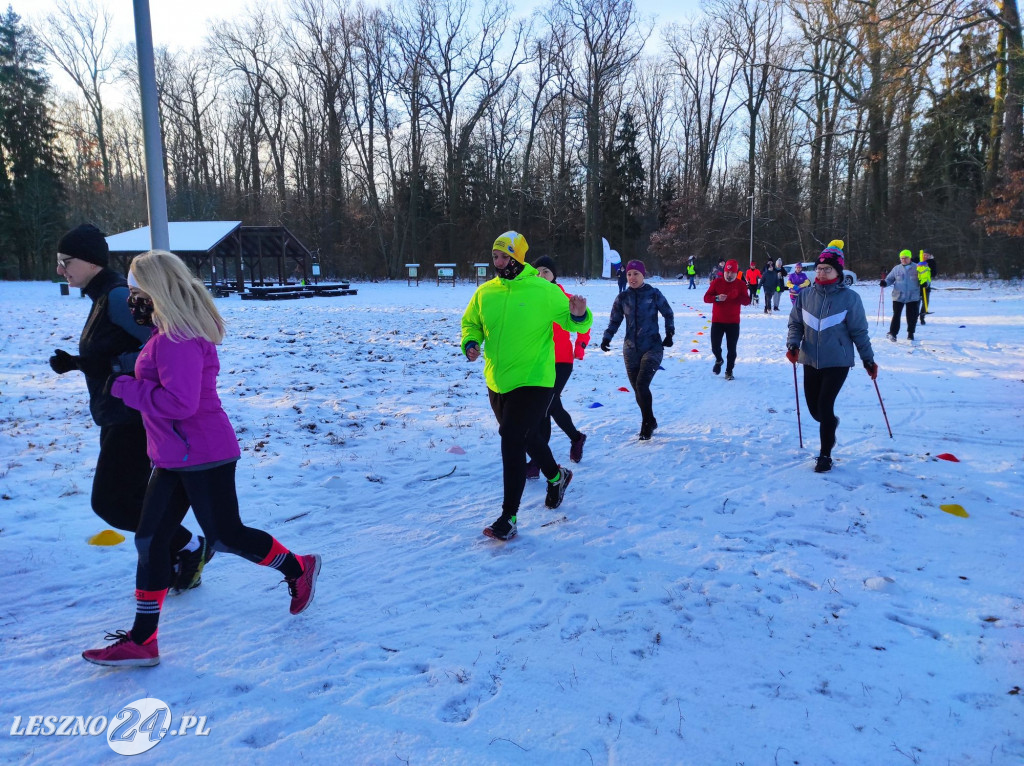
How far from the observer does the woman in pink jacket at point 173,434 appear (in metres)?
2.83

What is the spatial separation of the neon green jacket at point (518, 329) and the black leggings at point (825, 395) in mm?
2866

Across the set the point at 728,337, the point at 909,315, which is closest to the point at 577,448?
the point at 728,337

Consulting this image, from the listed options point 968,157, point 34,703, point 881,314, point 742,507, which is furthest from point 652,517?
point 968,157

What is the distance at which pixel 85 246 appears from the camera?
321 centimetres

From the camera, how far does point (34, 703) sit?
2.79m

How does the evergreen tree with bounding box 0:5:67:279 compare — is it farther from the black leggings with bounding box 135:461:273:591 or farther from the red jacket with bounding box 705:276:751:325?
the black leggings with bounding box 135:461:273:591

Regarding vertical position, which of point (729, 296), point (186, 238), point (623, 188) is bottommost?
point (729, 296)

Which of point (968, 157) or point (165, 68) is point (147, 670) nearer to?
point (968, 157)

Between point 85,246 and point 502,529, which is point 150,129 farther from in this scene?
point 502,529

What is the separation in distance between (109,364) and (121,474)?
56 centimetres

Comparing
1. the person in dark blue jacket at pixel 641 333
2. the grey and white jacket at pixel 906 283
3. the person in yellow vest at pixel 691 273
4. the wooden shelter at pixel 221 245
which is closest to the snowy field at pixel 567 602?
the person in dark blue jacket at pixel 641 333

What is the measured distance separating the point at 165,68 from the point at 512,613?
5618 centimetres

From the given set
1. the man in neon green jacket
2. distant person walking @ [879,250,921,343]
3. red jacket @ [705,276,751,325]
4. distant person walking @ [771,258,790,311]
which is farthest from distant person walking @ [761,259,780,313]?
the man in neon green jacket

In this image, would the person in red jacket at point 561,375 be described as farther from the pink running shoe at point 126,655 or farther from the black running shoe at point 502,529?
the pink running shoe at point 126,655
